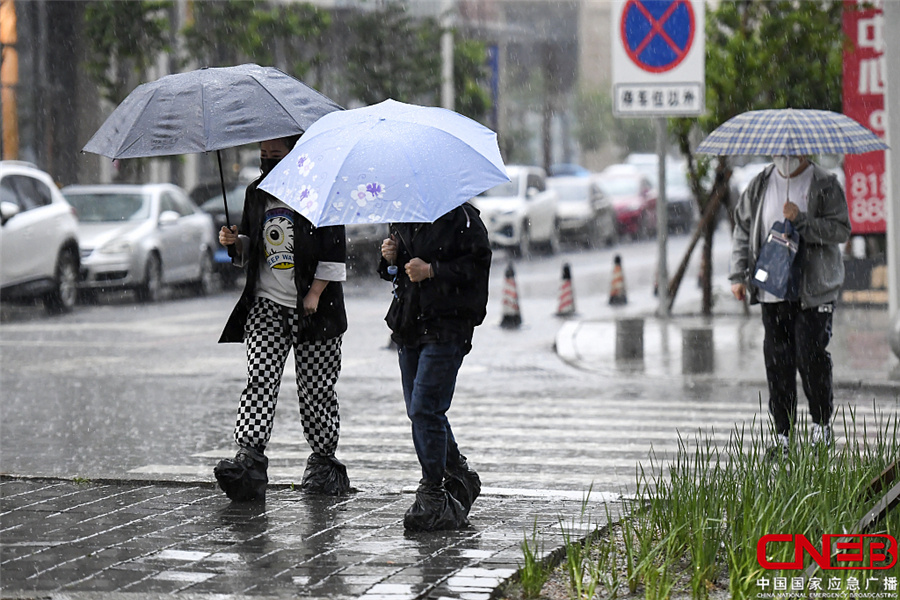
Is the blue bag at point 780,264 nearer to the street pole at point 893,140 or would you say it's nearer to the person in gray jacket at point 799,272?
the person in gray jacket at point 799,272

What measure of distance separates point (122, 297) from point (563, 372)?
1033cm

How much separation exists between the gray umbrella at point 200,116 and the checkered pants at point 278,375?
586 millimetres

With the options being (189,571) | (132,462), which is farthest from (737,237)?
(189,571)

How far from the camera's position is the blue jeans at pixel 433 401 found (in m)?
6.27

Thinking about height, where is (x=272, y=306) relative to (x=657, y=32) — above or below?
below

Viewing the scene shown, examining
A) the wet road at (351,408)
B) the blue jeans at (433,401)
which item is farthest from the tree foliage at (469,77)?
the blue jeans at (433,401)

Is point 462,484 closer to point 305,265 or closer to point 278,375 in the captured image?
point 278,375

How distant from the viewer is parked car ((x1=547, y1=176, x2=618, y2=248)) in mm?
34438

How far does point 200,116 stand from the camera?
685 cm

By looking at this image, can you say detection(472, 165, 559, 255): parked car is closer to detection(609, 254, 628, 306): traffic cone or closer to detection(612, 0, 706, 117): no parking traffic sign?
detection(609, 254, 628, 306): traffic cone

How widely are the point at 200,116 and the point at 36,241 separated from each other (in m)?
12.6

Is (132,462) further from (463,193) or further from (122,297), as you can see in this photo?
(122,297)

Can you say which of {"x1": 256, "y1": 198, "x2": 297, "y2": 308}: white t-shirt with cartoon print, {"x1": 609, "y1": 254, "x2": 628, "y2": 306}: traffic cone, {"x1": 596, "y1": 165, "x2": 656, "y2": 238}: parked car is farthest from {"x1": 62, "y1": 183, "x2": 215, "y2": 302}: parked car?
{"x1": 596, "y1": 165, "x2": 656, "y2": 238}: parked car

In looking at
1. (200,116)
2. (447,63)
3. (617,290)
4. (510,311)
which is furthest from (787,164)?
(447,63)
